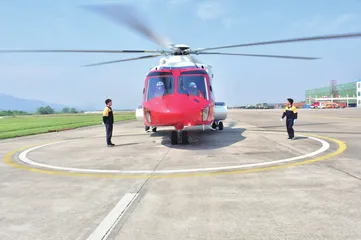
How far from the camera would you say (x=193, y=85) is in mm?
11539

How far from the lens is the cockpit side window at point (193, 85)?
36.9 ft

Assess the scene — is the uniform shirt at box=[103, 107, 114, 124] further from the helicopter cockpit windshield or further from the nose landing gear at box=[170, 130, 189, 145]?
the nose landing gear at box=[170, 130, 189, 145]

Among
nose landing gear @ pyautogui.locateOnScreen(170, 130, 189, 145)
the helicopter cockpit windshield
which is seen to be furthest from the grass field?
nose landing gear @ pyautogui.locateOnScreen(170, 130, 189, 145)

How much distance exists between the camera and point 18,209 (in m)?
4.55

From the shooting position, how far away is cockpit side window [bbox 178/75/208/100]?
11250 mm

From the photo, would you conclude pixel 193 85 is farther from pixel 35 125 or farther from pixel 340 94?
pixel 340 94

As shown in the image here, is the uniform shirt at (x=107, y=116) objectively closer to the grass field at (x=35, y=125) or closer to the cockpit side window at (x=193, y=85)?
the cockpit side window at (x=193, y=85)

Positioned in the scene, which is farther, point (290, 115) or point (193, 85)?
point (290, 115)

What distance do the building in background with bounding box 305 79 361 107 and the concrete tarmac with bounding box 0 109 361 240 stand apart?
105004 mm

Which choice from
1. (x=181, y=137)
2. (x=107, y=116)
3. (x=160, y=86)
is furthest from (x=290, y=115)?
(x=107, y=116)

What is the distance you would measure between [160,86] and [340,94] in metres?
145

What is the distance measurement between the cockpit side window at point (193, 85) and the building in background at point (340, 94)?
10124cm

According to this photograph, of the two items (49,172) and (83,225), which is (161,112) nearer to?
(49,172)

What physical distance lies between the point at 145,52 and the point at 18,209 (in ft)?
32.7
